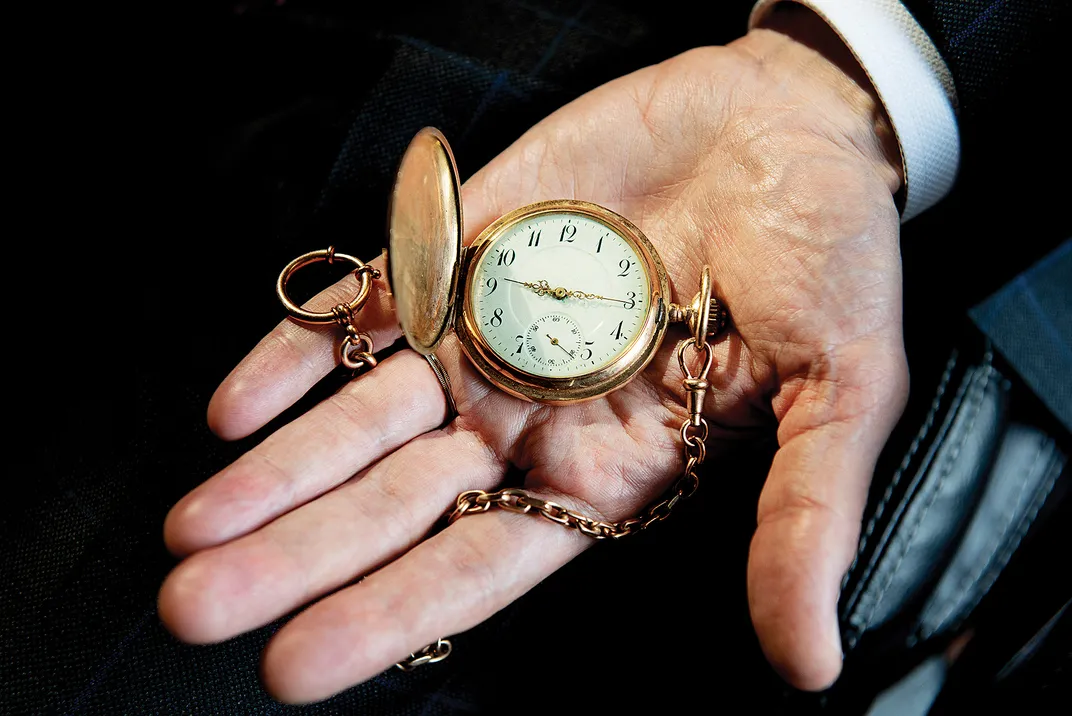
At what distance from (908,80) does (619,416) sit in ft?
3.94

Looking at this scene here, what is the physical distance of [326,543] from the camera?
5.11 feet

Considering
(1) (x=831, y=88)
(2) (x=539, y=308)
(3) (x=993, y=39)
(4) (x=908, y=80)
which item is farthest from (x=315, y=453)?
(3) (x=993, y=39)

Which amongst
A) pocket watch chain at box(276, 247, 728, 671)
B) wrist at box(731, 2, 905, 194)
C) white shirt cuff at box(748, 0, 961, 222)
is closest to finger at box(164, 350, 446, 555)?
pocket watch chain at box(276, 247, 728, 671)

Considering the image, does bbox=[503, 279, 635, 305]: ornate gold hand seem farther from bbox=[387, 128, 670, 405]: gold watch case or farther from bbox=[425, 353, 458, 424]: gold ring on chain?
bbox=[425, 353, 458, 424]: gold ring on chain

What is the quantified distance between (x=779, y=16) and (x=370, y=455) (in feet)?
5.87

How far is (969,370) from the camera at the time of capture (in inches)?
80.1

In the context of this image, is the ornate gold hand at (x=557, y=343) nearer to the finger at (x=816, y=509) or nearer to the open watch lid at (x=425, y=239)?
the open watch lid at (x=425, y=239)

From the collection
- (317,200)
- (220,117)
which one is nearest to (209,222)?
(317,200)

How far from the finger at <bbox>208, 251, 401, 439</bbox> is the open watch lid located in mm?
230

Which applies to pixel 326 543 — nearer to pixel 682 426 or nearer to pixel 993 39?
pixel 682 426

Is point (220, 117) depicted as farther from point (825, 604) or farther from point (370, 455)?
point (825, 604)

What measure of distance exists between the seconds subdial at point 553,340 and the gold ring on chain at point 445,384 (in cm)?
21

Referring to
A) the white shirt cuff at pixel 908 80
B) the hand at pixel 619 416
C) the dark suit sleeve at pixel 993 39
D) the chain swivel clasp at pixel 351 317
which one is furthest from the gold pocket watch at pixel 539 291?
the dark suit sleeve at pixel 993 39

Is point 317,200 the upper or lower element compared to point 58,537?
upper
